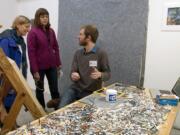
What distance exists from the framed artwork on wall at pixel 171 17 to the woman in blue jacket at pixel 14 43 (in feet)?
5.72

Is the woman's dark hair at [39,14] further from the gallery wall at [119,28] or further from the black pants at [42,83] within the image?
the gallery wall at [119,28]

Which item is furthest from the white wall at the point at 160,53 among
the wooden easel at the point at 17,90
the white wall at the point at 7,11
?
the white wall at the point at 7,11

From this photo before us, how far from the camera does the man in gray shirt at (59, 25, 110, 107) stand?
2.49 meters

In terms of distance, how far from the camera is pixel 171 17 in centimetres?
309

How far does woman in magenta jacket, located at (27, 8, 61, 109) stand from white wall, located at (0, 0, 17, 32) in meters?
1.44

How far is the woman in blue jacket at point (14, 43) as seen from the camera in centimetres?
224

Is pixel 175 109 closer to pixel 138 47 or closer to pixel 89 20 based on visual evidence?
pixel 138 47

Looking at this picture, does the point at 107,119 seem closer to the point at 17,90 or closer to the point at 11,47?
the point at 17,90

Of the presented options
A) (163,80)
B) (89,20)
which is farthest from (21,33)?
(163,80)

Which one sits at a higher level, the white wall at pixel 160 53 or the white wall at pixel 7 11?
the white wall at pixel 7 11

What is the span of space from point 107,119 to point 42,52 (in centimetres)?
187

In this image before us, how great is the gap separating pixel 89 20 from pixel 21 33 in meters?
1.45

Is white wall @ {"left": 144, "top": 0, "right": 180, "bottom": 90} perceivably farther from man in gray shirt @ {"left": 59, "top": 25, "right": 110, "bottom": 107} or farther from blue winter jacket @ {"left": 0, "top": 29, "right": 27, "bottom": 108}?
blue winter jacket @ {"left": 0, "top": 29, "right": 27, "bottom": 108}

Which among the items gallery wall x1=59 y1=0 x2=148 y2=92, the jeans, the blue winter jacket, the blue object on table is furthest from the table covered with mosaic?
gallery wall x1=59 y1=0 x2=148 y2=92
